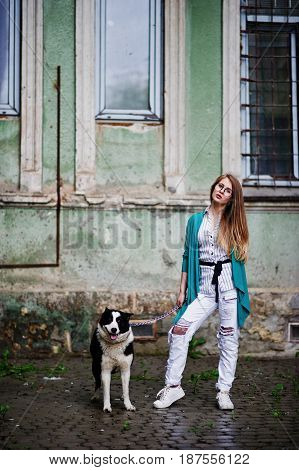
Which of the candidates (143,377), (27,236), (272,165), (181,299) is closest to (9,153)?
(27,236)

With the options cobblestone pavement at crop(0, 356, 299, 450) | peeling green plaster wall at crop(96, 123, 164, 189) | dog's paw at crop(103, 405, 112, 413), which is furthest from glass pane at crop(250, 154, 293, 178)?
dog's paw at crop(103, 405, 112, 413)

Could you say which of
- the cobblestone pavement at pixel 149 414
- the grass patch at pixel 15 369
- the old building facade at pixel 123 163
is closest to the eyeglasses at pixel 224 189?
the cobblestone pavement at pixel 149 414

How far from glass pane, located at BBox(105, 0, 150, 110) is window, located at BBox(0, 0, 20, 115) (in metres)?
1.13

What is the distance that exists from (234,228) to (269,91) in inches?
140

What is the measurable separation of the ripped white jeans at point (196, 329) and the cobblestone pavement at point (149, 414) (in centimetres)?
32

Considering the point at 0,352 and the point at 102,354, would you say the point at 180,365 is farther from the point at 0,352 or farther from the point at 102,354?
the point at 0,352

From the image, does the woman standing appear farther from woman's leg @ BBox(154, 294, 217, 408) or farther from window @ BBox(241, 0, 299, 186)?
window @ BBox(241, 0, 299, 186)

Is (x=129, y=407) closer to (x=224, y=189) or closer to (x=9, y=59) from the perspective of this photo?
(x=224, y=189)

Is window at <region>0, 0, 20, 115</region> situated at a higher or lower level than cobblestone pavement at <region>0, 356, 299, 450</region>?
higher

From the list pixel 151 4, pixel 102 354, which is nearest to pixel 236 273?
pixel 102 354

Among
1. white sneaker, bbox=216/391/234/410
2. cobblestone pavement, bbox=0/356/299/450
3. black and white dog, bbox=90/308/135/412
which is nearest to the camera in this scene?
cobblestone pavement, bbox=0/356/299/450

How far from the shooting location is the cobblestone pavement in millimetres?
5145

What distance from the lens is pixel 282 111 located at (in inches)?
364
